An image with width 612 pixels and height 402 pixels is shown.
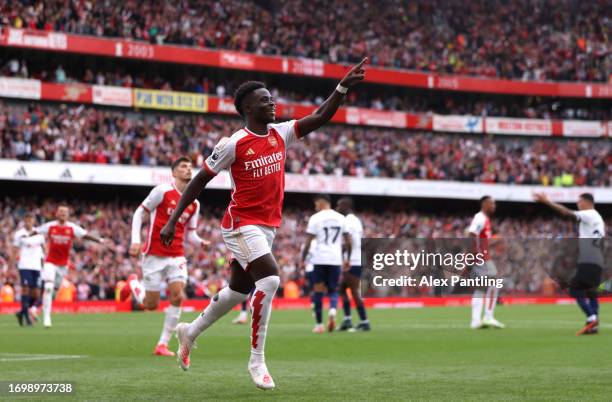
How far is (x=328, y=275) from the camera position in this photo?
19.8 metres

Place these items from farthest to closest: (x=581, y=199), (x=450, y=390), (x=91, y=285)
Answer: (x=91, y=285) < (x=581, y=199) < (x=450, y=390)

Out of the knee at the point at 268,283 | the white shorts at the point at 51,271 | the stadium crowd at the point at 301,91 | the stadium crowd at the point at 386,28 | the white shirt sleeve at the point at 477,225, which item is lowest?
the white shorts at the point at 51,271

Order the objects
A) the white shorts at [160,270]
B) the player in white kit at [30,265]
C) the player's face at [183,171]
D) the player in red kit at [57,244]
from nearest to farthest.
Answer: the player's face at [183,171], the white shorts at [160,270], the player in red kit at [57,244], the player in white kit at [30,265]

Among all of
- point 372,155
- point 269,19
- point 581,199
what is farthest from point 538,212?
point 581,199

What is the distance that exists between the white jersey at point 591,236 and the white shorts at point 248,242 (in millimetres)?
9330

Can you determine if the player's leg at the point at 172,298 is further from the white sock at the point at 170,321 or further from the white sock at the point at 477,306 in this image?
the white sock at the point at 477,306

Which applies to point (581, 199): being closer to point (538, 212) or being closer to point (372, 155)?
point (372, 155)

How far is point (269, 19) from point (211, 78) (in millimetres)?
4746

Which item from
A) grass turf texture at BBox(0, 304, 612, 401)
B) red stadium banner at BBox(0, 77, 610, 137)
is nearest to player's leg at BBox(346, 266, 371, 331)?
grass turf texture at BBox(0, 304, 612, 401)

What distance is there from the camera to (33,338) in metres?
17.4

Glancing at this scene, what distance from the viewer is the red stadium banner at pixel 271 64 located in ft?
143

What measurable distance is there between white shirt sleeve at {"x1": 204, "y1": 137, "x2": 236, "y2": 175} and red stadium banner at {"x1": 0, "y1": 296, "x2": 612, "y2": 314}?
23174 millimetres

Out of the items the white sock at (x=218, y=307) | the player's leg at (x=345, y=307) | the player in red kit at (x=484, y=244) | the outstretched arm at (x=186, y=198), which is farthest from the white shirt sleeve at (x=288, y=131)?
the player's leg at (x=345, y=307)

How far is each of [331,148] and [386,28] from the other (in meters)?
9.87
